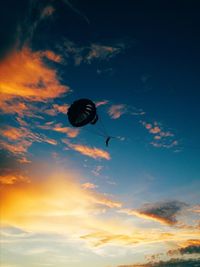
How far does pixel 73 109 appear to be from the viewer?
23406mm

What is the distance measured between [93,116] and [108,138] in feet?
10.2

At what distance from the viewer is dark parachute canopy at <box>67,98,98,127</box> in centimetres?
2323

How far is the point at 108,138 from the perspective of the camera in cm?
2586

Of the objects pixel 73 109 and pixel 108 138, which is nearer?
pixel 73 109

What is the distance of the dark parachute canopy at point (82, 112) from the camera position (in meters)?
23.2

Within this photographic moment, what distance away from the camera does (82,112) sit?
23.2m

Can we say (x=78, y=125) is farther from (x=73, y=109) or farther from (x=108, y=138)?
(x=108, y=138)

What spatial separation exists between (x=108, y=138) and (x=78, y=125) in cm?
324

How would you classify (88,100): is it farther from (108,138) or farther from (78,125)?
(108,138)

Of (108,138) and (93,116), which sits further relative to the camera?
(108,138)

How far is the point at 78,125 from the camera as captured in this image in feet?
77.6

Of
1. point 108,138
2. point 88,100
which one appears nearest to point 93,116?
point 88,100

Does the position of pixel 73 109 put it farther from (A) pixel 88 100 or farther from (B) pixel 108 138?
(B) pixel 108 138

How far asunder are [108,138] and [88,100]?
3.97 m
